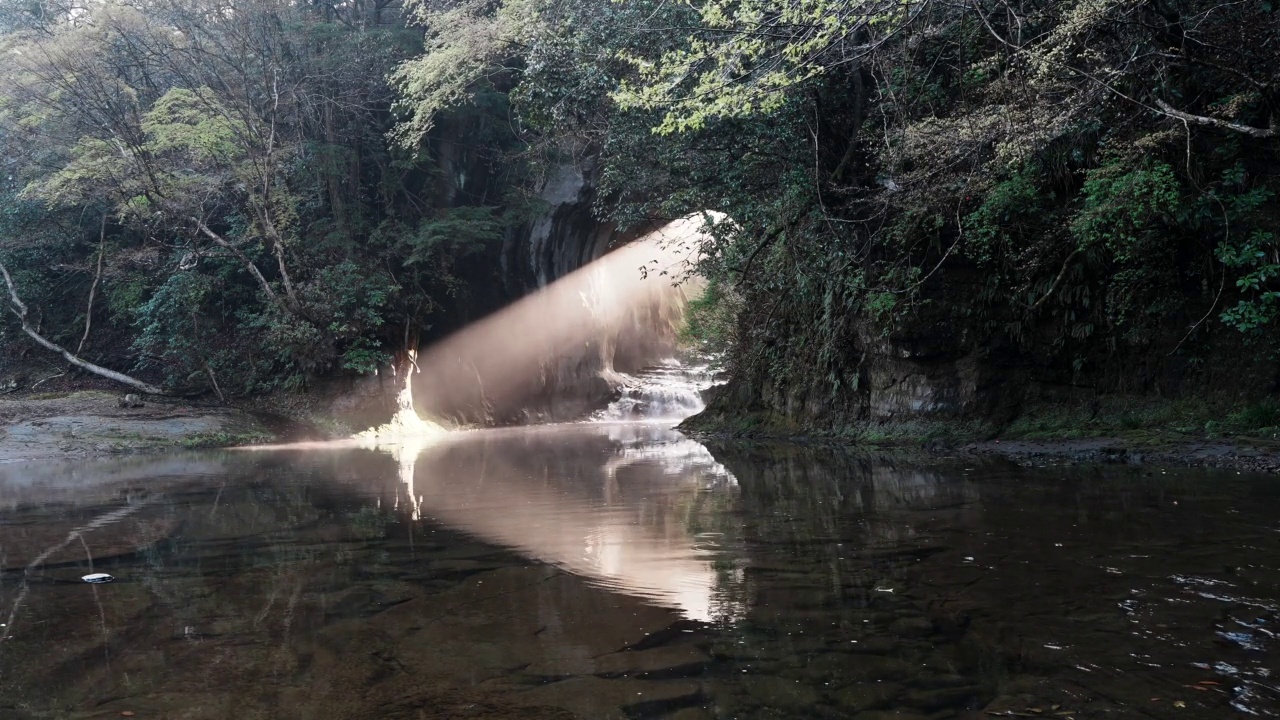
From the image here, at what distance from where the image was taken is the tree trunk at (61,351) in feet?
74.8

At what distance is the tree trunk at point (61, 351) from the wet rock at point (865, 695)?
74.8 feet

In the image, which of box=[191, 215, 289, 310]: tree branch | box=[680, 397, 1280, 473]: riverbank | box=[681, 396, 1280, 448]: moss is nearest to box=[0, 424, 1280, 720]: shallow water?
box=[680, 397, 1280, 473]: riverbank

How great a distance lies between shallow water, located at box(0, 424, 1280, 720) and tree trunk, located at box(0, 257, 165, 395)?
15267mm

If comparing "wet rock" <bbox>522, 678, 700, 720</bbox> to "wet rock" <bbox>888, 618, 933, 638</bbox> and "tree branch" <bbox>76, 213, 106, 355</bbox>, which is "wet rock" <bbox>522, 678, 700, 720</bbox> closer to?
"wet rock" <bbox>888, 618, 933, 638</bbox>

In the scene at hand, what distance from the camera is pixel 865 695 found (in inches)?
131

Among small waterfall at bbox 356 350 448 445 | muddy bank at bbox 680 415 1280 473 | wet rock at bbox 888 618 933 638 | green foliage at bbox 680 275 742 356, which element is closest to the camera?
wet rock at bbox 888 618 933 638

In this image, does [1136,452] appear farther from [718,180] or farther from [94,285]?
[94,285]

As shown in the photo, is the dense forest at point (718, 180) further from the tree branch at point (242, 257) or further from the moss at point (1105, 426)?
the moss at point (1105, 426)

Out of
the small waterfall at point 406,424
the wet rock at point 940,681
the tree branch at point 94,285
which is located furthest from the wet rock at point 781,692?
the tree branch at point 94,285

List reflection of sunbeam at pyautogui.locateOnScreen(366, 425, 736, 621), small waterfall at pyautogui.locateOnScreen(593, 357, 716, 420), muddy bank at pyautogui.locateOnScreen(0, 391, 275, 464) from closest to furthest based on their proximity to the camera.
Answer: reflection of sunbeam at pyautogui.locateOnScreen(366, 425, 736, 621), muddy bank at pyautogui.locateOnScreen(0, 391, 275, 464), small waterfall at pyautogui.locateOnScreen(593, 357, 716, 420)

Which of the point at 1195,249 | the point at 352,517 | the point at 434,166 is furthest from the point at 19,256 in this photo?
the point at 1195,249

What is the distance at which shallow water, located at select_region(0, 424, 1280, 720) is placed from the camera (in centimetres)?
342

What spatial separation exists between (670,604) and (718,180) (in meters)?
11.0

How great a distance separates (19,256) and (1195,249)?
27785 millimetres
